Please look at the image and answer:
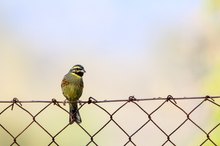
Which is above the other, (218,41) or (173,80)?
(218,41)

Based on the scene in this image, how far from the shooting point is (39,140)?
8148 mm

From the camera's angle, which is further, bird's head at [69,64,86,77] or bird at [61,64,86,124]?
bird's head at [69,64,86,77]

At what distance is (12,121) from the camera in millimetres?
8656

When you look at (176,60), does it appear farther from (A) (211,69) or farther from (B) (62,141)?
(B) (62,141)

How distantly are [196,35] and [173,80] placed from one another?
1.43 metres

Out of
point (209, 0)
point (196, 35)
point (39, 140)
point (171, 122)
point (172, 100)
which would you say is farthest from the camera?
point (196, 35)

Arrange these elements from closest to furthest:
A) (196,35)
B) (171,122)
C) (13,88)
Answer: (171,122), (13,88), (196,35)

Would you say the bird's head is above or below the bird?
above

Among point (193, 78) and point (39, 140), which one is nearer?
point (39, 140)

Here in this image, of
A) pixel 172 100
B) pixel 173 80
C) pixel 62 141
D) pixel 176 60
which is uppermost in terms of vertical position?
pixel 176 60

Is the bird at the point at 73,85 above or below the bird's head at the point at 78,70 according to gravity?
below

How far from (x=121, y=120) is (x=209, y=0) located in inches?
127

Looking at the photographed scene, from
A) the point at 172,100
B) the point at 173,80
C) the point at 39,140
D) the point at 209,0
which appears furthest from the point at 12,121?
the point at 172,100

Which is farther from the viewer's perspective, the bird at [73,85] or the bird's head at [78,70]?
the bird's head at [78,70]
